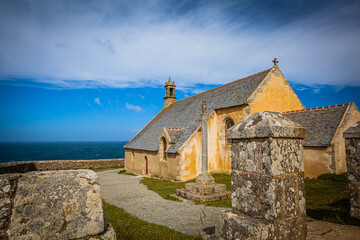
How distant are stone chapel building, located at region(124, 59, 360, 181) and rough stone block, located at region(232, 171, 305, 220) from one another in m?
12.3

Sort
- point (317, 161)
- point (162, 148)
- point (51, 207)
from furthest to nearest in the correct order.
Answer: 1. point (162, 148)
2. point (317, 161)
3. point (51, 207)

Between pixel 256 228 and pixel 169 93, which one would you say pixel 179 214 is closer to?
pixel 256 228

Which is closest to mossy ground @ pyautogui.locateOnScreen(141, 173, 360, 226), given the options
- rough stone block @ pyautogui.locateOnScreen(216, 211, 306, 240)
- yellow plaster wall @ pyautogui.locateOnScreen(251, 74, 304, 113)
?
rough stone block @ pyautogui.locateOnScreen(216, 211, 306, 240)

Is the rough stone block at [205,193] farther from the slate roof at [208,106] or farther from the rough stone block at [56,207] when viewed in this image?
the rough stone block at [56,207]

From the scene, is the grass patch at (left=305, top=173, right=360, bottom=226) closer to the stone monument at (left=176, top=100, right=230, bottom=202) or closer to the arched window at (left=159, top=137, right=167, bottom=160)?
the stone monument at (left=176, top=100, right=230, bottom=202)

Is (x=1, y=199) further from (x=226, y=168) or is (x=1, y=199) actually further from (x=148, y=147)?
(x=148, y=147)

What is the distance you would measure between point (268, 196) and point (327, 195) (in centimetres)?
915

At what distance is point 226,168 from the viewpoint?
16359 mm

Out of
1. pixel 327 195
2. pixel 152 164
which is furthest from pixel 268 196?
pixel 152 164

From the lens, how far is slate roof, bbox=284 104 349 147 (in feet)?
42.1

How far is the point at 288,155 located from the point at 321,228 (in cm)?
258

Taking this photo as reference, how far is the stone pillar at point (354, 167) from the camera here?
4489 millimetres

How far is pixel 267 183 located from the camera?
2.26 m

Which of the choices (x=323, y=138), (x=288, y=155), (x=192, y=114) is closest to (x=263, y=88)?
(x=323, y=138)
